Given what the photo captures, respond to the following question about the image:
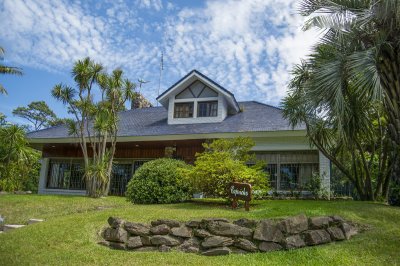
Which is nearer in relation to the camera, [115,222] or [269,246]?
[269,246]

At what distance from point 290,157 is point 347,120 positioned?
19.3 ft

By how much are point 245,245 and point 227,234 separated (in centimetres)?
44

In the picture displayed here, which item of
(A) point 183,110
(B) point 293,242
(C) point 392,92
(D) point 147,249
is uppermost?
(A) point 183,110

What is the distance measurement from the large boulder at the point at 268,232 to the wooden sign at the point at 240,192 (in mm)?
2146

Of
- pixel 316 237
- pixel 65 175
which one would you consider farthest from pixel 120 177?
pixel 316 237

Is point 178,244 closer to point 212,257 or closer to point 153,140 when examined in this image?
point 212,257

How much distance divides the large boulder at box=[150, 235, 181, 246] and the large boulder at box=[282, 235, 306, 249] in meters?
2.20

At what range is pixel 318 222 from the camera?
24.7 ft

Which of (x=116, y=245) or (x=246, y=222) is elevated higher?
(x=246, y=222)

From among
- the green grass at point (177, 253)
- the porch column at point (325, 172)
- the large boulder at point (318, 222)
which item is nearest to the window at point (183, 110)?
the porch column at point (325, 172)

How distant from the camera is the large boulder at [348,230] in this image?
24.1 ft

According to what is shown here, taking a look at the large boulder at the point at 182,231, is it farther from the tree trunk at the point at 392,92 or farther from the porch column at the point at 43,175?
the porch column at the point at 43,175

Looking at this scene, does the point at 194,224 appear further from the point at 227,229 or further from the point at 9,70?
the point at 9,70

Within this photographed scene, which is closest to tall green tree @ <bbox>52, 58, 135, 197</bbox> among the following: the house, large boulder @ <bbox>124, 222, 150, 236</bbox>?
the house
